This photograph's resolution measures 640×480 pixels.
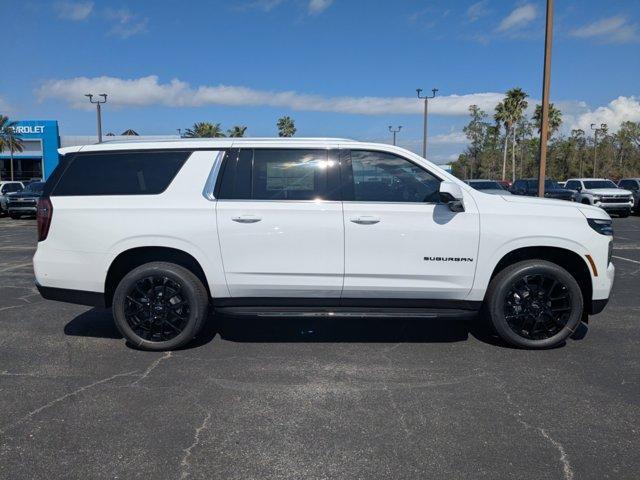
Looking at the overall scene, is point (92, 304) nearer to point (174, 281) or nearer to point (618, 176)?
point (174, 281)

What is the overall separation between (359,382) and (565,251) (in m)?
2.24

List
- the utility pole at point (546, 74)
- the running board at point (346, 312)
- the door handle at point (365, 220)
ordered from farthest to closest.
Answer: the utility pole at point (546, 74), the running board at point (346, 312), the door handle at point (365, 220)

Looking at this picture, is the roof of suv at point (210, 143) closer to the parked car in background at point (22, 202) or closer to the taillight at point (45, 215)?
the taillight at point (45, 215)

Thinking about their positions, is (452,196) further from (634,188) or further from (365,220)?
(634,188)

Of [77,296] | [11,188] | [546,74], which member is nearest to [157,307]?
[77,296]

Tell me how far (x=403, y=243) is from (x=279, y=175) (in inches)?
48.9

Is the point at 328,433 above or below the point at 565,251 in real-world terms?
below

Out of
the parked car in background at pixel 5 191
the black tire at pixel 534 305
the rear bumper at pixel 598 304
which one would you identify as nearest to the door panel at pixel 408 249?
the black tire at pixel 534 305

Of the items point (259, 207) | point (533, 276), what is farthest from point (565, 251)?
point (259, 207)

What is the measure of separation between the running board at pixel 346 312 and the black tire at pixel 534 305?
32 cm

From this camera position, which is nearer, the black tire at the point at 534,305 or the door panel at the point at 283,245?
the door panel at the point at 283,245

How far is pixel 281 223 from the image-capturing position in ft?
15.3

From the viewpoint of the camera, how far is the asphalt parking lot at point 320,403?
304cm

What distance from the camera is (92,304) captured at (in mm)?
4898
